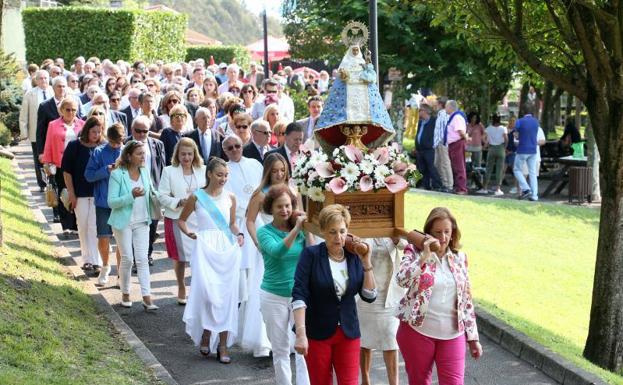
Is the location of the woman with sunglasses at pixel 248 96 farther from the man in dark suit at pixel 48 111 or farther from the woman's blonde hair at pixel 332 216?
the woman's blonde hair at pixel 332 216

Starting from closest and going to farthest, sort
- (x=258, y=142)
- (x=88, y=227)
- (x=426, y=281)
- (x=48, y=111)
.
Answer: (x=426, y=281), (x=258, y=142), (x=88, y=227), (x=48, y=111)

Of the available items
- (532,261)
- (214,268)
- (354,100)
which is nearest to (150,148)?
(214,268)

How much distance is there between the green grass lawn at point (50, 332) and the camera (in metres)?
8.05

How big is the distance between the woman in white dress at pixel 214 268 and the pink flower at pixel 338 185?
230cm

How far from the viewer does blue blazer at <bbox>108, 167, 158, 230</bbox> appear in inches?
473

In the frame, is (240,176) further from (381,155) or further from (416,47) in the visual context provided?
(416,47)

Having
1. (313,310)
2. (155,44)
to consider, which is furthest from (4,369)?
(155,44)

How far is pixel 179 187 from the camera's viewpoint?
12016mm

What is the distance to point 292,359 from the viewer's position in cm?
1005

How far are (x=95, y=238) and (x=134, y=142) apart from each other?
181 centimetres

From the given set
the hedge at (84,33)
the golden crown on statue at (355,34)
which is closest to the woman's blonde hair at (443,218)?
the golden crown on statue at (355,34)

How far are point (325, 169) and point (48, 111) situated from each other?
9922 mm

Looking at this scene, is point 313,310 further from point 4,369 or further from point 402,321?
point 4,369

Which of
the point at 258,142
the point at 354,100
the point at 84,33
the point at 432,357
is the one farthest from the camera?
the point at 84,33
